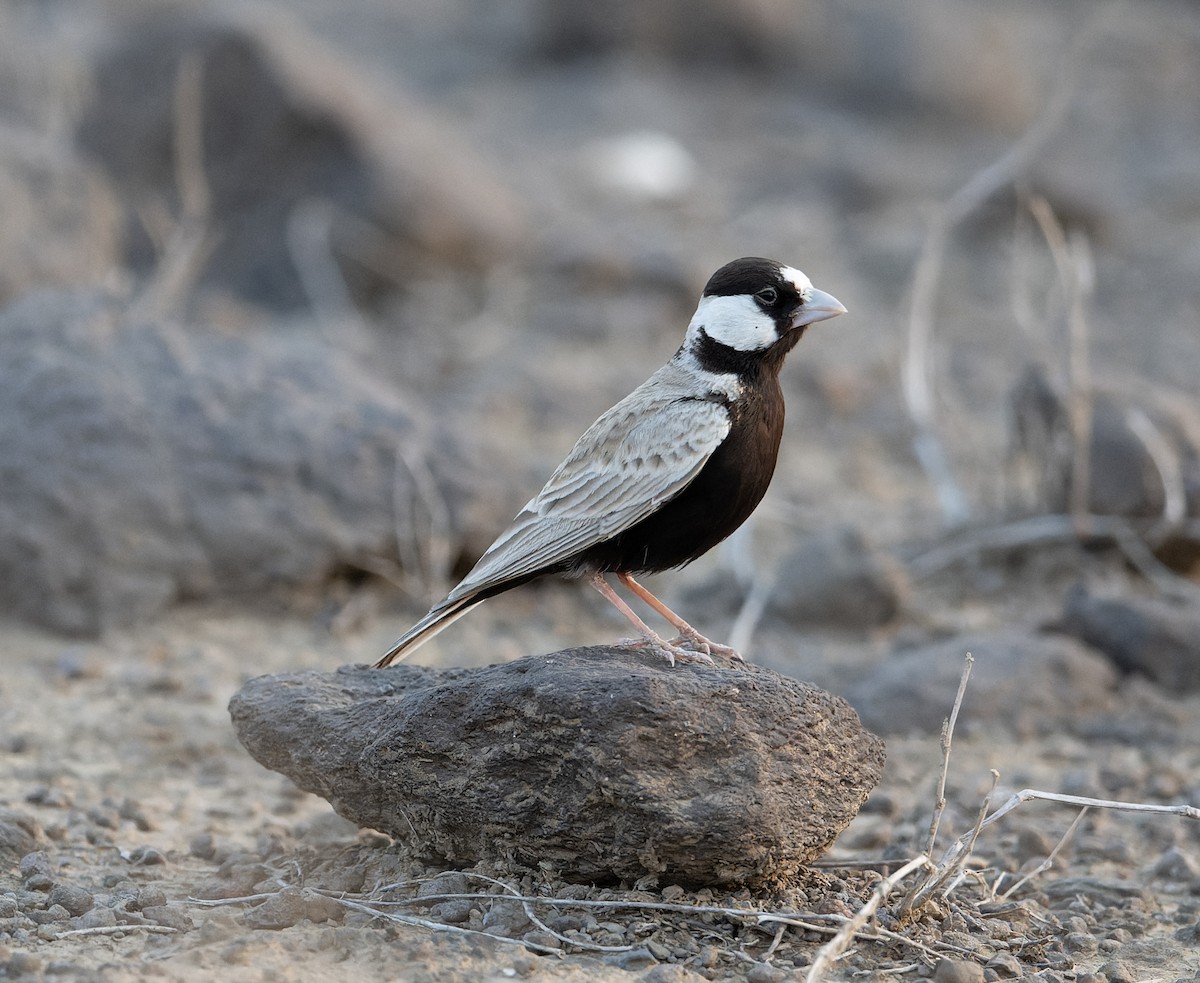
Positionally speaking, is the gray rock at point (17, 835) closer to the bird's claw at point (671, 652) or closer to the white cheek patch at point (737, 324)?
the bird's claw at point (671, 652)

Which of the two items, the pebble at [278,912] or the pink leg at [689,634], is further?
the pink leg at [689,634]

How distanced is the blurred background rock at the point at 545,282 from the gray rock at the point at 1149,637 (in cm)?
70

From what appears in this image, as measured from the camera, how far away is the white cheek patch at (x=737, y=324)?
5.43 meters

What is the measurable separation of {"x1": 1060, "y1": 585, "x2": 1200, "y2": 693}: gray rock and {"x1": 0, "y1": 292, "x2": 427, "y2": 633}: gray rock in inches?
147

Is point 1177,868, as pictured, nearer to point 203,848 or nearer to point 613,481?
point 613,481

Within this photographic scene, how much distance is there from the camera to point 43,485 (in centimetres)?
761

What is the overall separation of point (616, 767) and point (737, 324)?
1828 mm

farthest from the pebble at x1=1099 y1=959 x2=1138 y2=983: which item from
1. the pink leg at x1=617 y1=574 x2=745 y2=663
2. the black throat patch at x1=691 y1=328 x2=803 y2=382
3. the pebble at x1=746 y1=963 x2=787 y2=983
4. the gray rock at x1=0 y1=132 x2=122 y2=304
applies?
the gray rock at x1=0 y1=132 x2=122 y2=304

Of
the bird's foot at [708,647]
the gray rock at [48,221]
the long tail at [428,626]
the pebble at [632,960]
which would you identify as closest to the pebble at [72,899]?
the long tail at [428,626]

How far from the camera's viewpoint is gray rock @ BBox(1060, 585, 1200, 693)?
764 centimetres

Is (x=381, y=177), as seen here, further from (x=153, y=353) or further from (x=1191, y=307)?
(x=1191, y=307)

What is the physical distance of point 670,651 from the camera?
486 cm

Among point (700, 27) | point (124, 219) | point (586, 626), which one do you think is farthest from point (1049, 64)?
point (586, 626)

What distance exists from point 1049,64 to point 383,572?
58.2 ft
